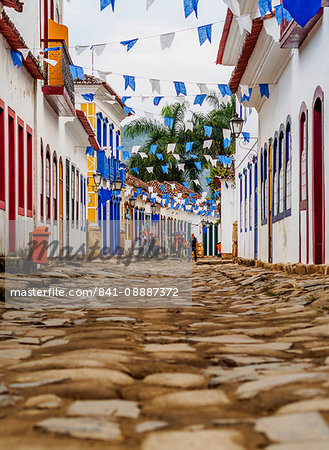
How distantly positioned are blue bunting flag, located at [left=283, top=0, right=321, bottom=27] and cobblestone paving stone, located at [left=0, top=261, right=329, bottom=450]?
11.2 ft

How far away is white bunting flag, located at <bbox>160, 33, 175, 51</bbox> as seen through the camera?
9.98m

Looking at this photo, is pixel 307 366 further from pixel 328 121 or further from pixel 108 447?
pixel 328 121

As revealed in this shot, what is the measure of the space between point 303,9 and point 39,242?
551cm

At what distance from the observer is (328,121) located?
8.88 metres

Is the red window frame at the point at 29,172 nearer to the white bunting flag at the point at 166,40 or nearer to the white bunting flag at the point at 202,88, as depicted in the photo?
the white bunting flag at the point at 202,88

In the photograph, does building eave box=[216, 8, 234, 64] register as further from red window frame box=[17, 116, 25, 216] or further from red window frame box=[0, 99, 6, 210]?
red window frame box=[0, 99, 6, 210]

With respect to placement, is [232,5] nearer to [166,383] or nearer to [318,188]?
[318,188]

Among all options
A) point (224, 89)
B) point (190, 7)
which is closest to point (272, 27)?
point (224, 89)

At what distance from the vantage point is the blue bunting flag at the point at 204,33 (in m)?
9.59

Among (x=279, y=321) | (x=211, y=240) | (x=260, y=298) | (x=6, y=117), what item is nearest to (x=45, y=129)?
(x=6, y=117)

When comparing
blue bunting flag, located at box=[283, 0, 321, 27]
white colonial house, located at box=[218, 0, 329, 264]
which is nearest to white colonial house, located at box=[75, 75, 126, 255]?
white colonial house, located at box=[218, 0, 329, 264]

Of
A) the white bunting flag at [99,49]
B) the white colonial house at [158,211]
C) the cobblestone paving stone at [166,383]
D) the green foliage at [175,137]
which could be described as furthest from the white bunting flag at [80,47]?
the green foliage at [175,137]

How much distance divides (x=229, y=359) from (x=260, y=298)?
3823 millimetres

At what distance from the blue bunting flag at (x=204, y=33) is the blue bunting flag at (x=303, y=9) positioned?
2690 millimetres
